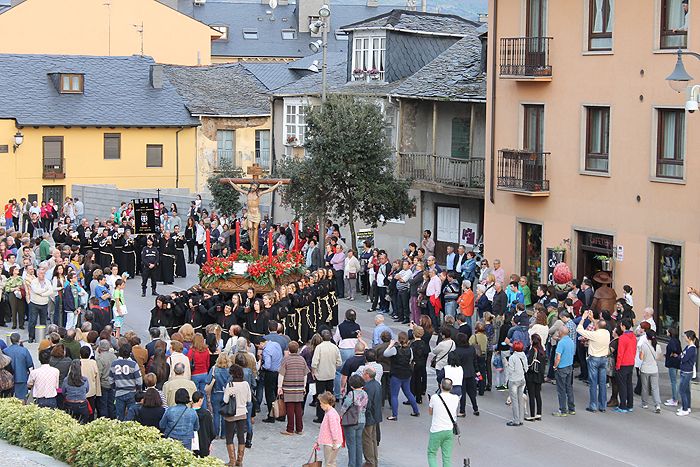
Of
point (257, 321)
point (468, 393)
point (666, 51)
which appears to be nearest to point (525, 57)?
point (666, 51)

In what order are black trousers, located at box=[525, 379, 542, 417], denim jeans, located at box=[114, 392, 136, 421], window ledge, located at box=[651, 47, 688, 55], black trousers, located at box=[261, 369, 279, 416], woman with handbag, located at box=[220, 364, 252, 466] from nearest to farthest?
woman with handbag, located at box=[220, 364, 252, 466] < denim jeans, located at box=[114, 392, 136, 421] < black trousers, located at box=[261, 369, 279, 416] < black trousers, located at box=[525, 379, 542, 417] < window ledge, located at box=[651, 47, 688, 55]

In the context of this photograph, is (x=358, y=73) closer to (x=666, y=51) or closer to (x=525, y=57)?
(x=525, y=57)

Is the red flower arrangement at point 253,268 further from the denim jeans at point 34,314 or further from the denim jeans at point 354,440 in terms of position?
the denim jeans at point 354,440

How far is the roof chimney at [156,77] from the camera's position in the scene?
5847cm

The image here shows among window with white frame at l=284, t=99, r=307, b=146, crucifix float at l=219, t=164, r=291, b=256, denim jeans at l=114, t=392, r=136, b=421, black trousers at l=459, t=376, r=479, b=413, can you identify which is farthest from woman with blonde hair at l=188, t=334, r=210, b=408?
A: window with white frame at l=284, t=99, r=307, b=146

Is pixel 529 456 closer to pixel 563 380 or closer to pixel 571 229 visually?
pixel 563 380

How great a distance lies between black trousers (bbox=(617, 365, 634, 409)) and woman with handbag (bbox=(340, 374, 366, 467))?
589 centimetres

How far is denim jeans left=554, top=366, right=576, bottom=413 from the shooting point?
71.4 feet

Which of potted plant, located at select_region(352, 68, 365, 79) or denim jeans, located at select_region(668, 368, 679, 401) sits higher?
potted plant, located at select_region(352, 68, 365, 79)

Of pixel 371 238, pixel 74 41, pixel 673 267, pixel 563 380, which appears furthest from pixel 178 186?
pixel 563 380

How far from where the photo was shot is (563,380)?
71.6ft

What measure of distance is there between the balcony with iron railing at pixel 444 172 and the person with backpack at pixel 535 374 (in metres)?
14.3

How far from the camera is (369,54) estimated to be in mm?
42875

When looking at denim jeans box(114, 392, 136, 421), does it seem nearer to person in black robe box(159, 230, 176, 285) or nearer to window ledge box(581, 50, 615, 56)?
window ledge box(581, 50, 615, 56)
